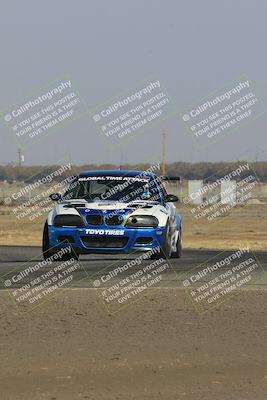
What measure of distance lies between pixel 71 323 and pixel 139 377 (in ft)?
9.86

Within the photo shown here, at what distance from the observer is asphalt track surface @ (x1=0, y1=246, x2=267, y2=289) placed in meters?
15.9

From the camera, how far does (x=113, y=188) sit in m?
19.1

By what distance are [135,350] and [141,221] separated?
855cm

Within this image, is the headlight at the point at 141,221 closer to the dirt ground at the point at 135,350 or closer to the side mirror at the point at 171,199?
the side mirror at the point at 171,199

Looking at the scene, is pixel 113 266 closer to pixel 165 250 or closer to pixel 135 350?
pixel 165 250

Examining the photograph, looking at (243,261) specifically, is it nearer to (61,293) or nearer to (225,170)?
(61,293)

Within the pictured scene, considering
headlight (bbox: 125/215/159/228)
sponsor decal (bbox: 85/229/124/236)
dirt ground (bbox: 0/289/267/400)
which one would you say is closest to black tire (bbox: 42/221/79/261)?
sponsor decal (bbox: 85/229/124/236)

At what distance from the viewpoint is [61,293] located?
553 inches

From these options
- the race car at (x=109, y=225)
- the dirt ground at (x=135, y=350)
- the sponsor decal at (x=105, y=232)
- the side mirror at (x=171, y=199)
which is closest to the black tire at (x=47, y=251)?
Result: the race car at (x=109, y=225)

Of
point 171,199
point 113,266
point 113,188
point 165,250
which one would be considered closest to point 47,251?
point 113,266

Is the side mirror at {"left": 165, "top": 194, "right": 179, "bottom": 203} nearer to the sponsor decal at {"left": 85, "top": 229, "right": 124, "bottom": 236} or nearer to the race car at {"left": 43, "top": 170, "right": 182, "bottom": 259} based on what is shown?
the race car at {"left": 43, "top": 170, "right": 182, "bottom": 259}

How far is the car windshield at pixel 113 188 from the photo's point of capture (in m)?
19.0

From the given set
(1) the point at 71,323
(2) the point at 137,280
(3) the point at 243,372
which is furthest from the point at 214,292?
(3) the point at 243,372

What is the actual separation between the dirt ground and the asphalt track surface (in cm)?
218
